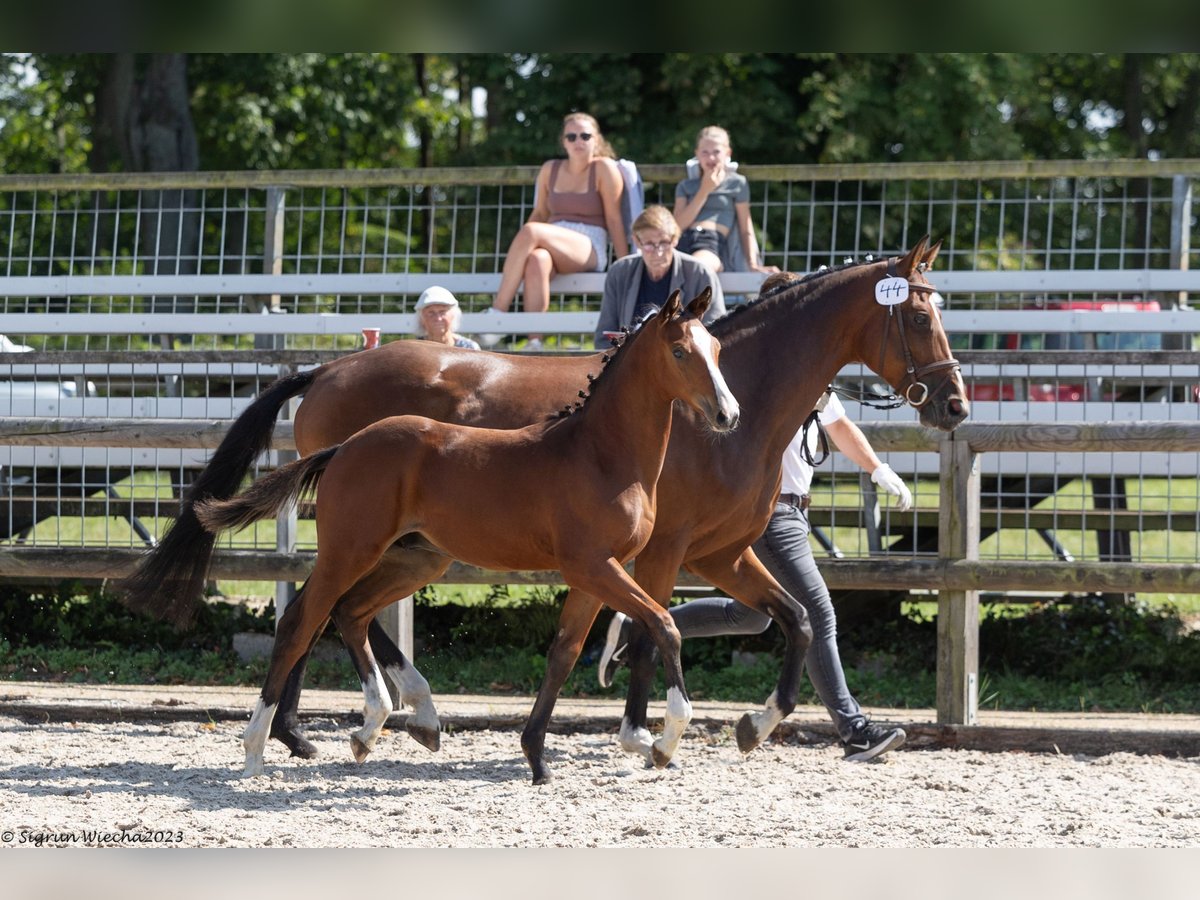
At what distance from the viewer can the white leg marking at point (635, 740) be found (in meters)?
5.17

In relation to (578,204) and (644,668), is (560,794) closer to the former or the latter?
(644,668)

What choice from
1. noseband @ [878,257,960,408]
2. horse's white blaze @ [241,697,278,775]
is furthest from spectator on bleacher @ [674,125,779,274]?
horse's white blaze @ [241,697,278,775]

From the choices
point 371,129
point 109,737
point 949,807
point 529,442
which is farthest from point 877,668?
point 371,129

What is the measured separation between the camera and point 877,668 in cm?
769

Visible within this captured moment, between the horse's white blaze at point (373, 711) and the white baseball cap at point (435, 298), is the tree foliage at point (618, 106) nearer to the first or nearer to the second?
the white baseball cap at point (435, 298)

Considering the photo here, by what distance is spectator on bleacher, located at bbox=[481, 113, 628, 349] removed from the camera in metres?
8.04

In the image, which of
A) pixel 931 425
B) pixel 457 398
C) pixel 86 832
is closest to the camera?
pixel 86 832

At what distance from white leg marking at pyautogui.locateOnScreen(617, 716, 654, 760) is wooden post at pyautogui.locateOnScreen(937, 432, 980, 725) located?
1655mm

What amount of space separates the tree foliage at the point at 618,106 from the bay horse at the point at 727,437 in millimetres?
8849

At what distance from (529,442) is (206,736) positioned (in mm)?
2227

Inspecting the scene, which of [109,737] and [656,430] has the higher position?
[656,430]

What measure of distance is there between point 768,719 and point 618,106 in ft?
39.7

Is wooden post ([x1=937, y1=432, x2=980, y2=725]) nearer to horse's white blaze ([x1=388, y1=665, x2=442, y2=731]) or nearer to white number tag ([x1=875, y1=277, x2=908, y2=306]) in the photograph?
white number tag ([x1=875, y1=277, x2=908, y2=306])

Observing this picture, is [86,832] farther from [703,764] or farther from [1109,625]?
[1109,625]
